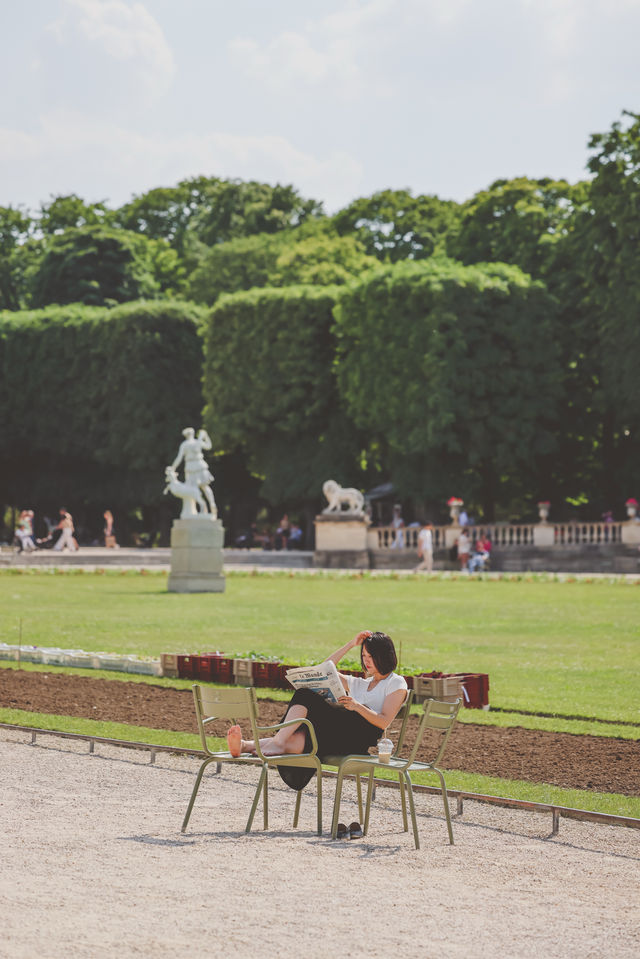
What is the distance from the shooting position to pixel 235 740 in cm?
786

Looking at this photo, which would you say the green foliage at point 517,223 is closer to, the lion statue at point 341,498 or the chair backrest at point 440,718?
the lion statue at point 341,498

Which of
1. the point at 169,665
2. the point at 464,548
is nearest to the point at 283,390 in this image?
the point at 464,548

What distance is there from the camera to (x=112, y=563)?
4434 centimetres

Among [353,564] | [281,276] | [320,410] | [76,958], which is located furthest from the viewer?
[281,276]

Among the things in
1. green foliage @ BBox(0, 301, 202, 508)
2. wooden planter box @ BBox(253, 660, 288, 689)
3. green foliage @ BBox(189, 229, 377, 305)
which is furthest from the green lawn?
green foliage @ BBox(189, 229, 377, 305)

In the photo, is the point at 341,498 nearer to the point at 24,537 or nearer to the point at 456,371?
the point at 456,371

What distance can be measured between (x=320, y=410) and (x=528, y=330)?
8.84 meters

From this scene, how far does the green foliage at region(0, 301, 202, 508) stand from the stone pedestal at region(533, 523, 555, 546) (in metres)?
18.7

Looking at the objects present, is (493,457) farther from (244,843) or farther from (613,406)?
(244,843)

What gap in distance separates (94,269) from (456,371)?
23885 mm

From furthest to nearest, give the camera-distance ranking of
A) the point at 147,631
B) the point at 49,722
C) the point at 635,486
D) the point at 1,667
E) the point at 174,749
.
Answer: the point at 635,486
the point at 147,631
the point at 1,667
the point at 49,722
the point at 174,749

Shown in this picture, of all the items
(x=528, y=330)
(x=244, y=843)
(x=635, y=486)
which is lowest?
(x=244, y=843)

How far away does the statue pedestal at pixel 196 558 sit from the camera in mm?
30938

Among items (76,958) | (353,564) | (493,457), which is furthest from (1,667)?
(493,457)
